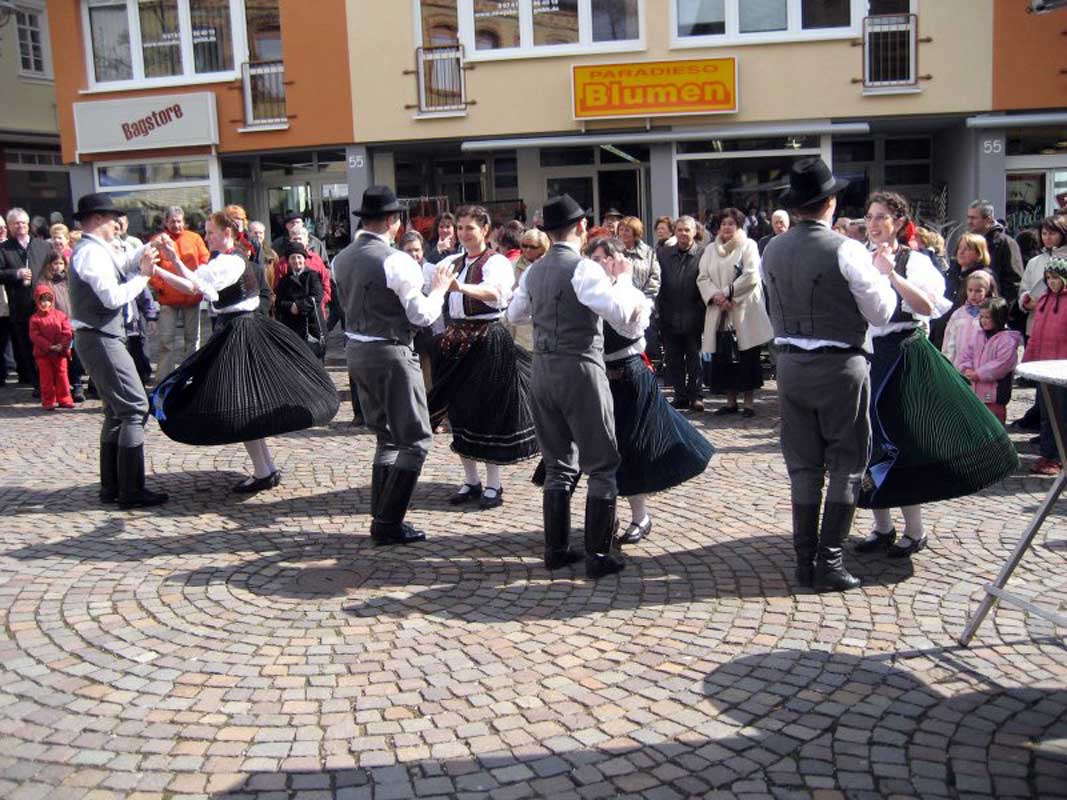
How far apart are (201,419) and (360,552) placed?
5.52ft

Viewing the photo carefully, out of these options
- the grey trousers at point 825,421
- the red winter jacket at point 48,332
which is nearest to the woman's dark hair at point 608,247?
the grey trousers at point 825,421

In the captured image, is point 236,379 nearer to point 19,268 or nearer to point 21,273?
point 21,273

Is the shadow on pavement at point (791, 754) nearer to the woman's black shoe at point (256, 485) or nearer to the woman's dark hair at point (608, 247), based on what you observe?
the woman's dark hair at point (608, 247)

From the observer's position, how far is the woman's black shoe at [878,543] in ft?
19.4

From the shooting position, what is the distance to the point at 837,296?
5.15 m

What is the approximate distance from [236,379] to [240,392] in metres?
0.10

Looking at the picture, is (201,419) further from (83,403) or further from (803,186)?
(83,403)

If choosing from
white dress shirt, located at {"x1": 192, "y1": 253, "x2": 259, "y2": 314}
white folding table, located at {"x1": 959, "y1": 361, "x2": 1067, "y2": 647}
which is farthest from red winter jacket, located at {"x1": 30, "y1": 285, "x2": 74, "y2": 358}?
white folding table, located at {"x1": 959, "y1": 361, "x2": 1067, "y2": 647}

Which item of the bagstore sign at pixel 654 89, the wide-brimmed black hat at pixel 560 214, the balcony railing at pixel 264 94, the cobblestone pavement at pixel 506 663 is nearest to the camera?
the cobblestone pavement at pixel 506 663

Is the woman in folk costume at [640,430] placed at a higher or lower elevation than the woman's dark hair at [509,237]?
lower

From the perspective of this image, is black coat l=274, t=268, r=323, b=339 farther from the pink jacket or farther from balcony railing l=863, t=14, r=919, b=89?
balcony railing l=863, t=14, r=919, b=89

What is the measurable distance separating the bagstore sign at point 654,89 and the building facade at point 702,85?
0.02 m

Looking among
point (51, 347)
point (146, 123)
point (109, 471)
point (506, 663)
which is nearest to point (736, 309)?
point (109, 471)

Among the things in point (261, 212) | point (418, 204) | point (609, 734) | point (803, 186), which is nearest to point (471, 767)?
point (609, 734)
